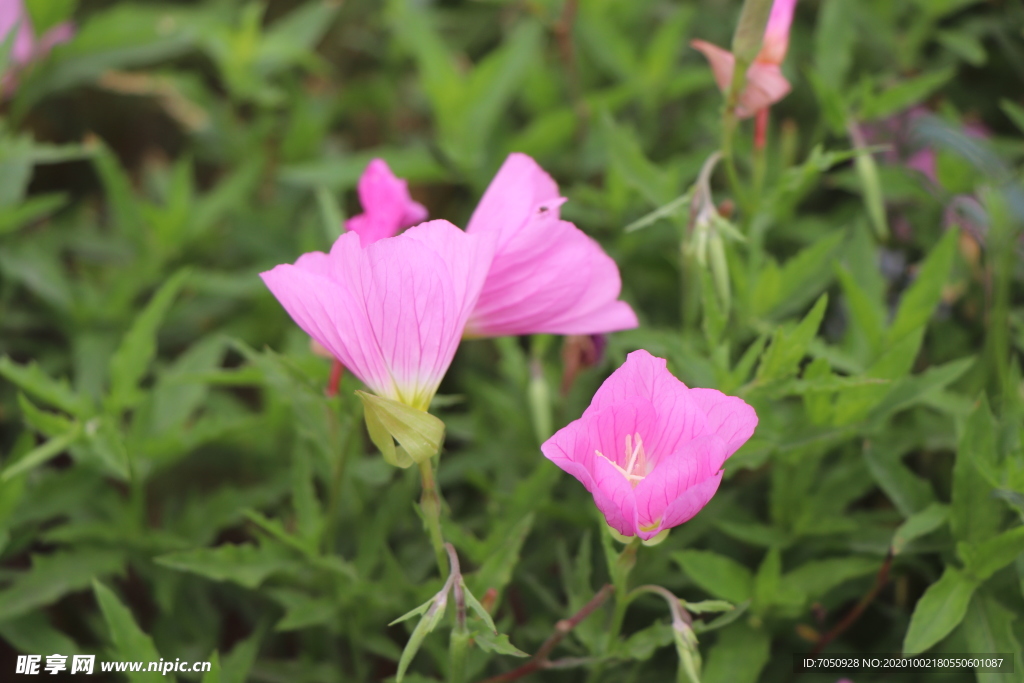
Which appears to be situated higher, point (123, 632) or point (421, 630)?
point (421, 630)

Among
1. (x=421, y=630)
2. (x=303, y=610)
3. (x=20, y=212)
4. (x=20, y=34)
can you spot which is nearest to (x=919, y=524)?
(x=421, y=630)

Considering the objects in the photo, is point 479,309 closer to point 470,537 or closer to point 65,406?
point 470,537

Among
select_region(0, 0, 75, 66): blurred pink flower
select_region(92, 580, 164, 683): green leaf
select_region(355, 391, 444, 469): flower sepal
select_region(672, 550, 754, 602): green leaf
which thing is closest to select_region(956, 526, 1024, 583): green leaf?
select_region(672, 550, 754, 602): green leaf

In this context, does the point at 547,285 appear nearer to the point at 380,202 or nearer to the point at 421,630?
the point at 380,202

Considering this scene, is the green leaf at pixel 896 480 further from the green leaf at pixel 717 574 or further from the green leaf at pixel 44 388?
the green leaf at pixel 44 388

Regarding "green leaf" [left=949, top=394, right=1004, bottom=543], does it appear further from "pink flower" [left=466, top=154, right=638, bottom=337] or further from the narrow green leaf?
"pink flower" [left=466, top=154, right=638, bottom=337]

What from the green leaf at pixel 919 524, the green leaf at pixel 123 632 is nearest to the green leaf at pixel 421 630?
the green leaf at pixel 123 632

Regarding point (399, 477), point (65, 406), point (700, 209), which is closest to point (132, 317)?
point (65, 406)
